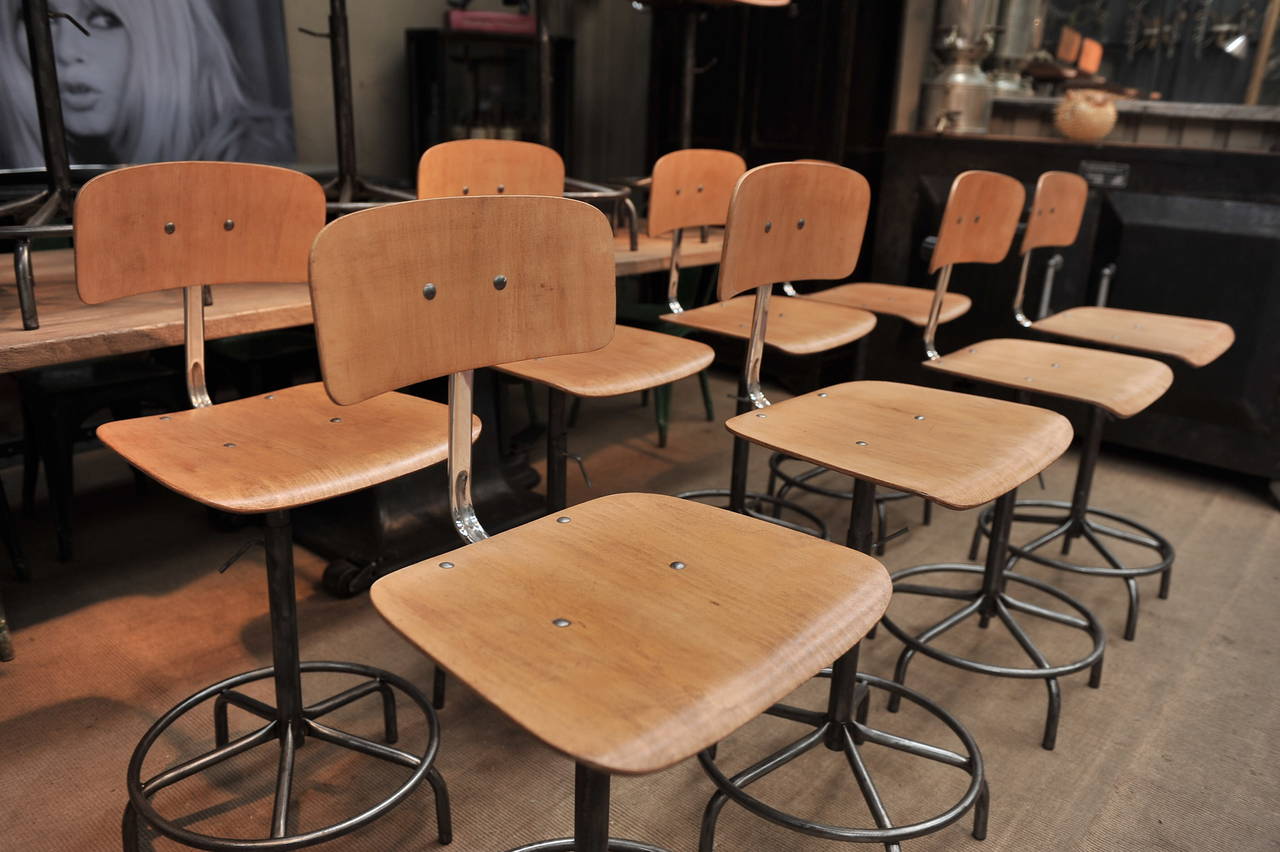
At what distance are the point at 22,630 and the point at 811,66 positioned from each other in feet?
10.2

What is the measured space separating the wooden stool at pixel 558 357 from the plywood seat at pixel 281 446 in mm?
306

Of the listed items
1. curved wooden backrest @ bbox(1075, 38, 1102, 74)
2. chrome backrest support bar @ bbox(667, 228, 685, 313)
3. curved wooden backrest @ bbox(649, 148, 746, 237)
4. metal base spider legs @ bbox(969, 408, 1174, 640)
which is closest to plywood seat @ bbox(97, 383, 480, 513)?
chrome backrest support bar @ bbox(667, 228, 685, 313)

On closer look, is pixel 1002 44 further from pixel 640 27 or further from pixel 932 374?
pixel 640 27

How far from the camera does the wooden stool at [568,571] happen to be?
32.4 inches

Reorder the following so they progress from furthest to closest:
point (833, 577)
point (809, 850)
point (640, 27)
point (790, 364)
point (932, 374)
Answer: point (640, 27) < point (790, 364) < point (932, 374) < point (809, 850) < point (833, 577)

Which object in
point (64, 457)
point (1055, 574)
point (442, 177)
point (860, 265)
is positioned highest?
point (442, 177)

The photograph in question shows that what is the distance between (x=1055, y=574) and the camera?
2457 mm

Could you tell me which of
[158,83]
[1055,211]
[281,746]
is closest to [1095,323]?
[1055,211]

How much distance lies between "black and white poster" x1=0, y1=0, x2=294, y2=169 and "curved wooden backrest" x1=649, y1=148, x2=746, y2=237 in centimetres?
181

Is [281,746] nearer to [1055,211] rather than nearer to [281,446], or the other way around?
[281,446]

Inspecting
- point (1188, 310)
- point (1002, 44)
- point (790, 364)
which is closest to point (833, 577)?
point (1188, 310)

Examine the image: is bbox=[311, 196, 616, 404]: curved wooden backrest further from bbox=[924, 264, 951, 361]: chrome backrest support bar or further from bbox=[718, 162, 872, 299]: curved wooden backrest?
bbox=[924, 264, 951, 361]: chrome backrest support bar

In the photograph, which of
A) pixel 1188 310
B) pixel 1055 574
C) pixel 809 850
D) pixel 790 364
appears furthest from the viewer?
pixel 790 364

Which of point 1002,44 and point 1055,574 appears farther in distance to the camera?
point 1002,44
